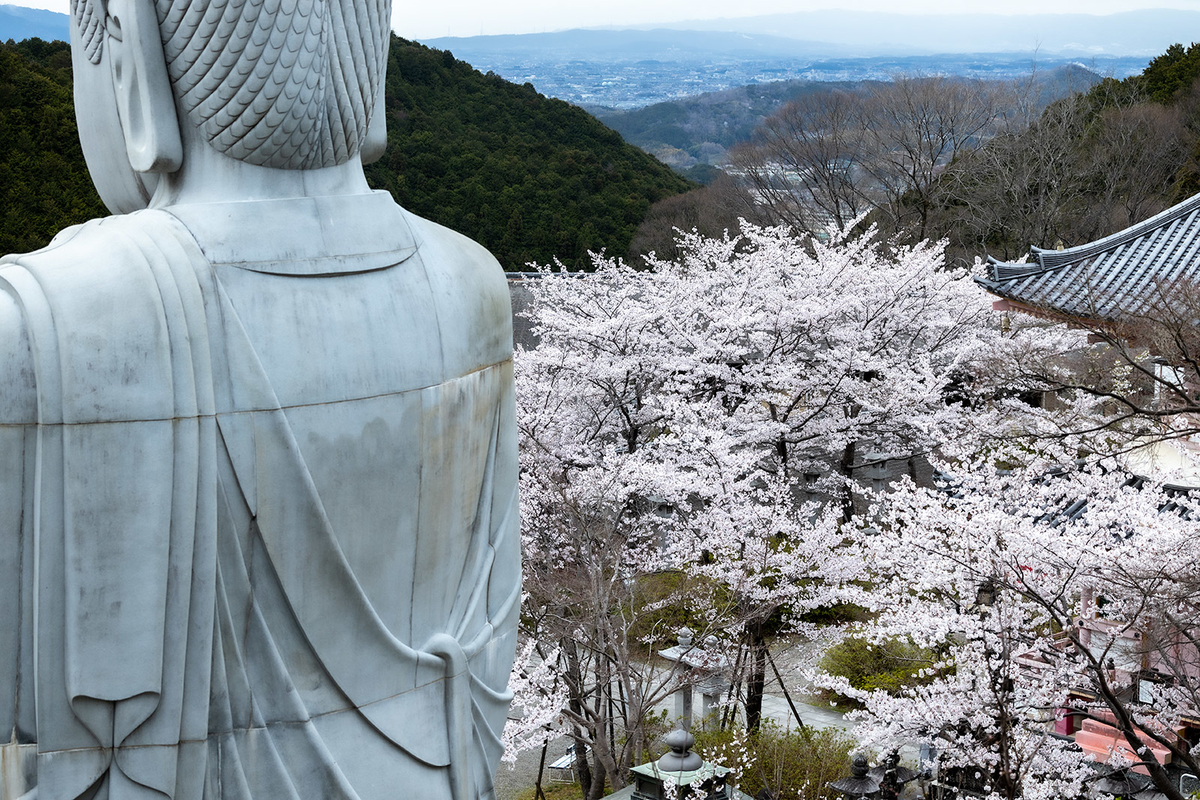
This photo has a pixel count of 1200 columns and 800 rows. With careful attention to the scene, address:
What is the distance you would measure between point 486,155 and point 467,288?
115ft

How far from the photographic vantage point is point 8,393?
7.55 ft

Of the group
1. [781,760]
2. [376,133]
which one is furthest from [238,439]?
[781,760]

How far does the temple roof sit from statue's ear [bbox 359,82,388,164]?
1554 cm

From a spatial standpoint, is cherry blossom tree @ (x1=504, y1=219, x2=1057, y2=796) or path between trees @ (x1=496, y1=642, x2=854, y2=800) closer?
cherry blossom tree @ (x1=504, y1=219, x2=1057, y2=796)

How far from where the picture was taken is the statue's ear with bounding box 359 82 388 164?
9.68ft

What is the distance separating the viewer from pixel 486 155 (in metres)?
37.1

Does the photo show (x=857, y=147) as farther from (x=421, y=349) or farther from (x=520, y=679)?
(x=421, y=349)

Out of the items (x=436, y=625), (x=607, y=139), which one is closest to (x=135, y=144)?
(x=436, y=625)

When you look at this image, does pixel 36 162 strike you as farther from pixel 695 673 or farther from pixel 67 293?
pixel 67 293

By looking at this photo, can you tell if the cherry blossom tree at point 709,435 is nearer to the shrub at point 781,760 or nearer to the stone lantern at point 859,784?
the shrub at point 781,760

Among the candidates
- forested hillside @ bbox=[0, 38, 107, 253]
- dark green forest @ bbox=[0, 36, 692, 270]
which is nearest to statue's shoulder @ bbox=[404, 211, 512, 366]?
forested hillside @ bbox=[0, 38, 107, 253]

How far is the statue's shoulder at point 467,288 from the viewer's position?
9.43ft

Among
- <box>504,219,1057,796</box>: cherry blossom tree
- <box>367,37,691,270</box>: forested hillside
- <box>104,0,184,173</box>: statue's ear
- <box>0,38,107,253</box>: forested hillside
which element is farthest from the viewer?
<box>367,37,691,270</box>: forested hillside

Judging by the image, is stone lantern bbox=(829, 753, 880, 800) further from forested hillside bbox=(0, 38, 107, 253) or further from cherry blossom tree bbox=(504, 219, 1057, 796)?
forested hillside bbox=(0, 38, 107, 253)
